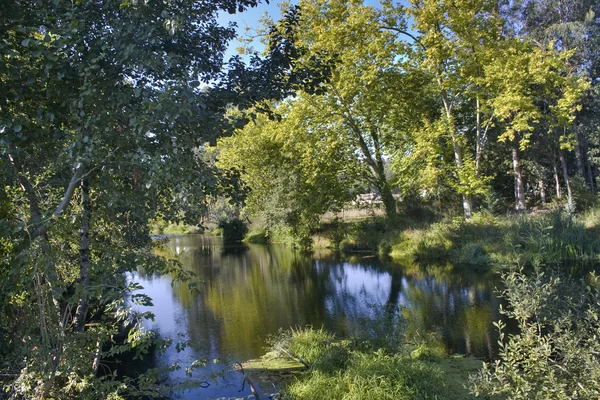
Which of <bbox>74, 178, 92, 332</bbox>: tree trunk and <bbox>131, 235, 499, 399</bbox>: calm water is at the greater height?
<bbox>74, 178, 92, 332</bbox>: tree trunk

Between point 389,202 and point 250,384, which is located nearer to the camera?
point 250,384

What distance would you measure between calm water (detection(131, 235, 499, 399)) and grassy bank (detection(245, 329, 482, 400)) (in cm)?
67

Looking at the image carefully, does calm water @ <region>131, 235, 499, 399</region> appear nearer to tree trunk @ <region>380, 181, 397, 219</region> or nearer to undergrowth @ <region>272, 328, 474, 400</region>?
undergrowth @ <region>272, 328, 474, 400</region>

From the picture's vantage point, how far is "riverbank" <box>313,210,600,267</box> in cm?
1630

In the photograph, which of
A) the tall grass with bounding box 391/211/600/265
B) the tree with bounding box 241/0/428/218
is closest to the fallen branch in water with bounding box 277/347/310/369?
the tall grass with bounding box 391/211/600/265

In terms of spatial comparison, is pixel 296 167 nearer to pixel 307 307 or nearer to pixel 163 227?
pixel 307 307

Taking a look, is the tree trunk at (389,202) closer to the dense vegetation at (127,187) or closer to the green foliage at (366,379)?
the dense vegetation at (127,187)

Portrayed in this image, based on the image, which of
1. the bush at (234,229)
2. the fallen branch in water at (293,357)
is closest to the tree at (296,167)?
the bush at (234,229)

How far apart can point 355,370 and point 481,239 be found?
14987mm

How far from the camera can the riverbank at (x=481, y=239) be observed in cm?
1630

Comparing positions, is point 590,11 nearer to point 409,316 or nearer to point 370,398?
point 409,316

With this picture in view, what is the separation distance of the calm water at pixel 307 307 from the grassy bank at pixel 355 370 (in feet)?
2.20

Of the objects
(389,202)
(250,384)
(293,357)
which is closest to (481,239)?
(389,202)

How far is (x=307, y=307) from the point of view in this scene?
12.9m
